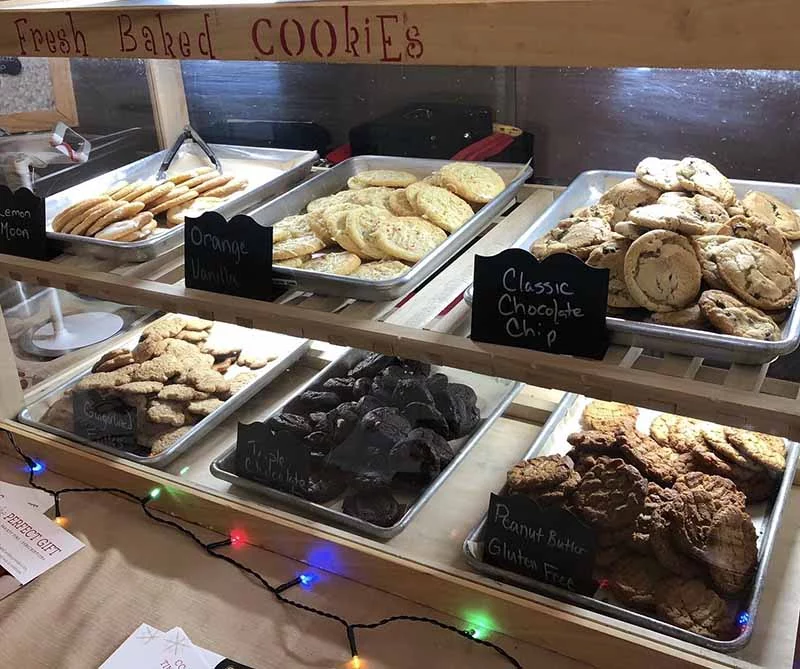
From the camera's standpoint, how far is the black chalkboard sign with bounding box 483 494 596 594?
1.08 metres

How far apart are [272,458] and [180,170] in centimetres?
74

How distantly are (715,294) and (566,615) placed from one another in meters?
0.48

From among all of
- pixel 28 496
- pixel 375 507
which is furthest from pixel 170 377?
pixel 375 507

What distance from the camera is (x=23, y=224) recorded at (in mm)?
1422

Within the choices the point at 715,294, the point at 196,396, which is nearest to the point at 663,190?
the point at 715,294

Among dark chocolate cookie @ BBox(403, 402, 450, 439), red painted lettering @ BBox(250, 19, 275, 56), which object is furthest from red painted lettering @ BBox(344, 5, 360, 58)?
dark chocolate cookie @ BBox(403, 402, 450, 439)

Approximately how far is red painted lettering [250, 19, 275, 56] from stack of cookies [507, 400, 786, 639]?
735 mm

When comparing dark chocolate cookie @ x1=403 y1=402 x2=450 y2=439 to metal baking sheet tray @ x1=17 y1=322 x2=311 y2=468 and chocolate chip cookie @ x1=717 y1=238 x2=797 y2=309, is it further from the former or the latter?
chocolate chip cookie @ x1=717 y1=238 x2=797 y2=309

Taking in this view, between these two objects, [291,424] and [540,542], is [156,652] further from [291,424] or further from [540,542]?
[540,542]

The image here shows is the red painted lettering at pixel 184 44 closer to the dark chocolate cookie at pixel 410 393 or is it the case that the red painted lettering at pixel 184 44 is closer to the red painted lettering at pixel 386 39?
the red painted lettering at pixel 386 39

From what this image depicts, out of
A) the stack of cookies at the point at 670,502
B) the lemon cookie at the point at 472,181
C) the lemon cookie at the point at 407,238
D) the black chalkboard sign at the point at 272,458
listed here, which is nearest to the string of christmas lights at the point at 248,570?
the black chalkboard sign at the point at 272,458

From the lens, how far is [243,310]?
1192 millimetres

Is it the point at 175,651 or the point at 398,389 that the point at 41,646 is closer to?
the point at 175,651

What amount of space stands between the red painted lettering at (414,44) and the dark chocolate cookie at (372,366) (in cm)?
78
